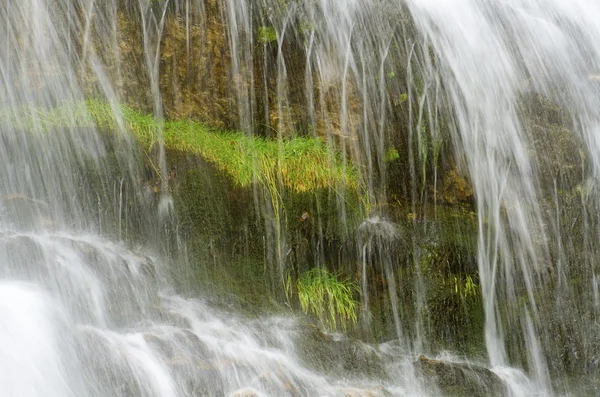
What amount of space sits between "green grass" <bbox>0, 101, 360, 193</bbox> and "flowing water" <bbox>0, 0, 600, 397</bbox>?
0.31 feet

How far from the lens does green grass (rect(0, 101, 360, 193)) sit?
6.81 meters

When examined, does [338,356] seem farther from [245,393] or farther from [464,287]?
[464,287]

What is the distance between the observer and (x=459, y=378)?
613 cm

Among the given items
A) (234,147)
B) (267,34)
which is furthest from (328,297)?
(267,34)

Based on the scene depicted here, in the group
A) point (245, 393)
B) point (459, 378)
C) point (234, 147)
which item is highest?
point (234, 147)

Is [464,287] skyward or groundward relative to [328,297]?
groundward

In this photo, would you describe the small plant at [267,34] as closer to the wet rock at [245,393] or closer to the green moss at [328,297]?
the green moss at [328,297]

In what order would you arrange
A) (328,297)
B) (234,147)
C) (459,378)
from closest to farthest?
(459,378)
(328,297)
(234,147)

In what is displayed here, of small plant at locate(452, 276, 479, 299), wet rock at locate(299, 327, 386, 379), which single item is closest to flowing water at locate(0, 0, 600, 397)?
wet rock at locate(299, 327, 386, 379)

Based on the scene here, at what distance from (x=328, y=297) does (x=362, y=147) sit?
1.43 meters

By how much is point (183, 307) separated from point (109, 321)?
0.78 metres

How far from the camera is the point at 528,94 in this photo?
741 centimetres

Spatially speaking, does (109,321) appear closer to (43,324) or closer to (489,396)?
(43,324)

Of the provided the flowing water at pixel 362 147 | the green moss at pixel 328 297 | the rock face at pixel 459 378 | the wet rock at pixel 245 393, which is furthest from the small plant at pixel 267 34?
the wet rock at pixel 245 393
